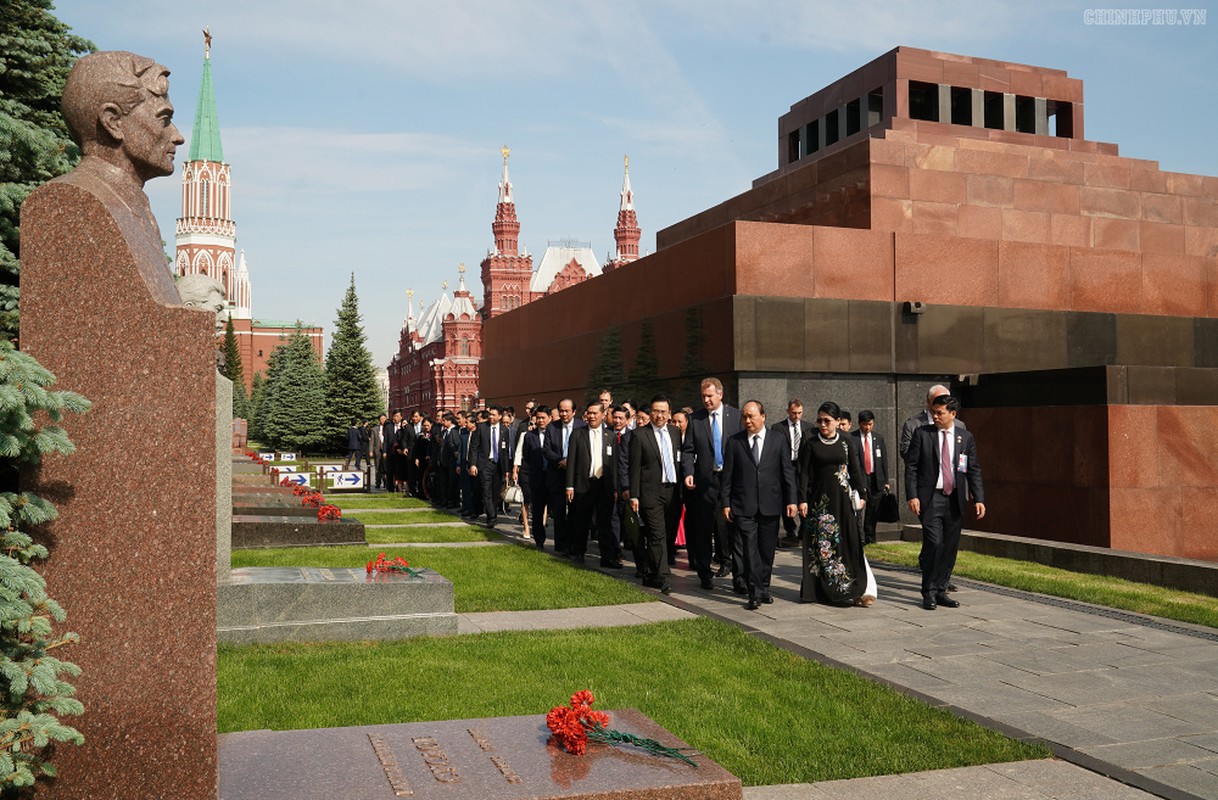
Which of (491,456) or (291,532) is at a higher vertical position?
(491,456)

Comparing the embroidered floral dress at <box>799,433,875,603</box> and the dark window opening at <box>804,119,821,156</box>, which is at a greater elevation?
the dark window opening at <box>804,119,821,156</box>

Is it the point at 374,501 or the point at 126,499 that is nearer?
the point at 126,499

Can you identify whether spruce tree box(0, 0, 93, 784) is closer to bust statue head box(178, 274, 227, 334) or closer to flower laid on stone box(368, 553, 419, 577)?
flower laid on stone box(368, 553, 419, 577)

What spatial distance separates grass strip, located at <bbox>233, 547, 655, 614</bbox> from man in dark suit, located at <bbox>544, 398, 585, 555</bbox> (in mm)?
440

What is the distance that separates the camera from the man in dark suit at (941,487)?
9.56 metres

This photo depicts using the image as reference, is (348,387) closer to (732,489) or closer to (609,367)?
(609,367)

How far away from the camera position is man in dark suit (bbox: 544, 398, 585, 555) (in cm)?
1423

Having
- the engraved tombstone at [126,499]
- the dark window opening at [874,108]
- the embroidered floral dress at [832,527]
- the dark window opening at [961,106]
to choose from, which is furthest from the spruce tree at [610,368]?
the engraved tombstone at [126,499]

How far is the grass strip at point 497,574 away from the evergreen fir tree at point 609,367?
5399 mm

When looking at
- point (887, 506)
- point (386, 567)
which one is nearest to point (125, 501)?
point (386, 567)

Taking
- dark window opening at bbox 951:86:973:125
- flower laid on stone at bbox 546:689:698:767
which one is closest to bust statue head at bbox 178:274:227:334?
flower laid on stone at bbox 546:689:698:767

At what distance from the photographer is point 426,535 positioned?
15961mm

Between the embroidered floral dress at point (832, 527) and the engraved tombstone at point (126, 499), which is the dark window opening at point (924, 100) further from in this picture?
the engraved tombstone at point (126, 499)

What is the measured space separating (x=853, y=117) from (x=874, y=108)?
2.03ft
